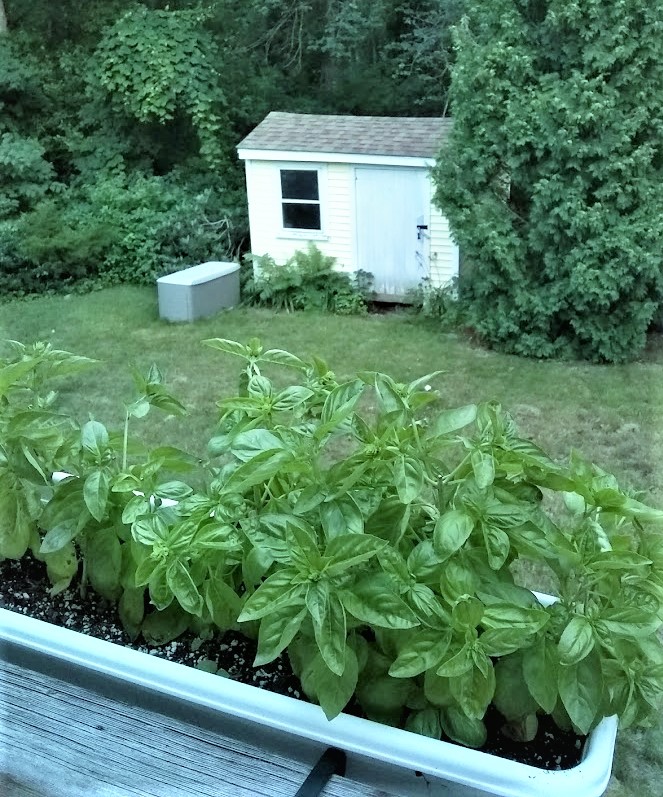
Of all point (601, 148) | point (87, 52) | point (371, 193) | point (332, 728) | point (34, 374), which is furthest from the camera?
point (371, 193)

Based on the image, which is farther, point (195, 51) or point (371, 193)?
point (371, 193)

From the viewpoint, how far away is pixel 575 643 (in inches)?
Result: 14.7

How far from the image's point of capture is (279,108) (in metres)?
0.75

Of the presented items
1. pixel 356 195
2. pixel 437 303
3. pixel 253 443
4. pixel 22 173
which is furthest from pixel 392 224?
pixel 253 443

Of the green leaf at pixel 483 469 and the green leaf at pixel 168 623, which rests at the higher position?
the green leaf at pixel 483 469

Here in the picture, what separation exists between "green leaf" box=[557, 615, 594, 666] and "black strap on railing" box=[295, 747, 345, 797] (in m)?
0.14

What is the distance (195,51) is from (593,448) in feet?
1.63

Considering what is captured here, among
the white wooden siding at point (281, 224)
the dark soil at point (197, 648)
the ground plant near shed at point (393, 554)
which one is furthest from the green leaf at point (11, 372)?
the white wooden siding at point (281, 224)

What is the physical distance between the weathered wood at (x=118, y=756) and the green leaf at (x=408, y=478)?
16 cm

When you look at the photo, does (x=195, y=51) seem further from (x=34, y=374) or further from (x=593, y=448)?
(x=593, y=448)

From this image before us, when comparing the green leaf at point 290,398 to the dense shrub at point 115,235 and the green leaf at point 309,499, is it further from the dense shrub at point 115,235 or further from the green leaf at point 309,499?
the dense shrub at point 115,235

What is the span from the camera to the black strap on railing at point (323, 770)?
444 millimetres

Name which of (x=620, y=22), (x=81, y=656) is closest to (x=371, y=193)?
(x=620, y=22)

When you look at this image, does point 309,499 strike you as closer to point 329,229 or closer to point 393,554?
point 393,554
